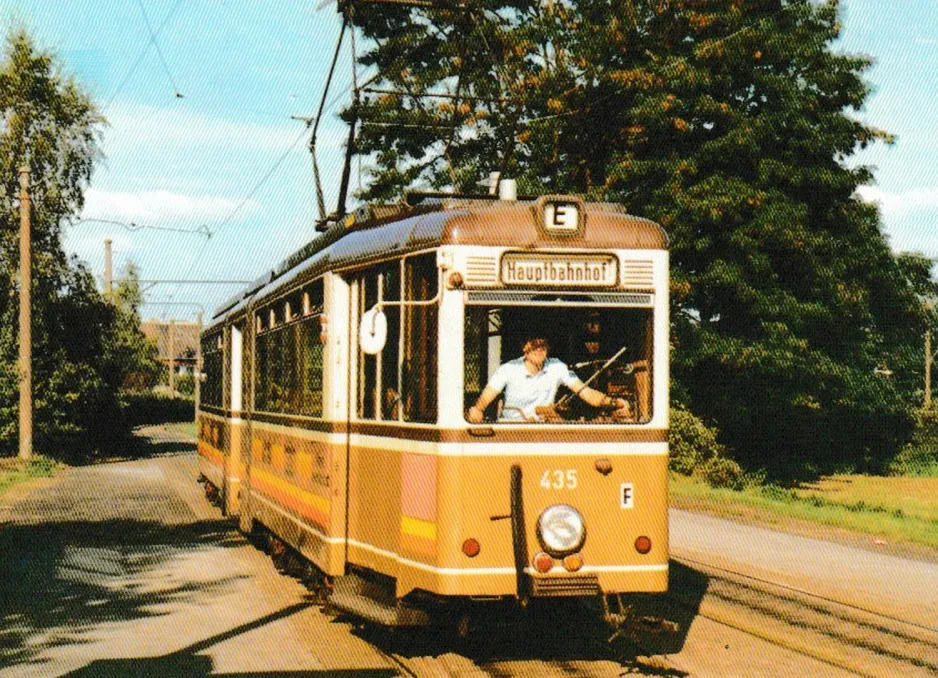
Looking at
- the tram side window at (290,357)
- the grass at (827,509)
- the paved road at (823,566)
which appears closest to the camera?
the tram side window at (290,357)

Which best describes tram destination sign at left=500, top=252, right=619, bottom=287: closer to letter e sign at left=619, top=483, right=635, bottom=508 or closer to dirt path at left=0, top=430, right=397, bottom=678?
letter e sign at left=619, top=483, right=635, bottom=508

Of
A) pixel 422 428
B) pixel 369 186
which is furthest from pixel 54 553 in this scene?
pixel 369 186

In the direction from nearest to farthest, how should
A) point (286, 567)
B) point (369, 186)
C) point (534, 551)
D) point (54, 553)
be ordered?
1. point (534, 551)
2. point (286, 567)
3. point (54, 553)
4. point (369, 186)

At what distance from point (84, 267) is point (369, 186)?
395 inches

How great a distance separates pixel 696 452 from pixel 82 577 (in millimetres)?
16362

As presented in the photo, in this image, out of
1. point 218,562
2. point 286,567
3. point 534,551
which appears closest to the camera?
point 534,551

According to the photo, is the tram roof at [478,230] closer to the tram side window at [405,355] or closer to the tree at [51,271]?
the tram side window at [405,355]

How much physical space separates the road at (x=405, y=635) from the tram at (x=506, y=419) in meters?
0.58

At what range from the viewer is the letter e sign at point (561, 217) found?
7.76m

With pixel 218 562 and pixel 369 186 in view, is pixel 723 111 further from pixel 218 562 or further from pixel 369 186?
pixel 218 562

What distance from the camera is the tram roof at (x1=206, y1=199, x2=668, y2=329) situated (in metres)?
7.63

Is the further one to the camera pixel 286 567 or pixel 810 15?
pixel 810 15

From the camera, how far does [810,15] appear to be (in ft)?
92.9

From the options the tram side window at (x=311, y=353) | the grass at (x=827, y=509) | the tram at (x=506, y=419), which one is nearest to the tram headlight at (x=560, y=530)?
the tram at (x=506, y=419)
